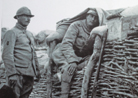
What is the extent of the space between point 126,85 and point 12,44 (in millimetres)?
1201

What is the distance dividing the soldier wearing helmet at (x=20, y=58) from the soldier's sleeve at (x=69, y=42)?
35 cm

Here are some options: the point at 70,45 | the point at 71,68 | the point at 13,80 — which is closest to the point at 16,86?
the point at 13,80

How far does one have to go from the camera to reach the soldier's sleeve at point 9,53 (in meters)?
2.20

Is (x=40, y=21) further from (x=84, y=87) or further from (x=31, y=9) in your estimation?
(x=84, y=87)

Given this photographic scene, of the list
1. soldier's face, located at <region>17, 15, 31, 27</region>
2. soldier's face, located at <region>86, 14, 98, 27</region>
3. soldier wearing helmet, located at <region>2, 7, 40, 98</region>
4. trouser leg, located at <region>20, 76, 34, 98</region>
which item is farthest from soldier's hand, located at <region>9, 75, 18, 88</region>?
soldier's face, located at <region>86, 14, 98, 27</region>

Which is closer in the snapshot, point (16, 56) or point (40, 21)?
point (16, 56)

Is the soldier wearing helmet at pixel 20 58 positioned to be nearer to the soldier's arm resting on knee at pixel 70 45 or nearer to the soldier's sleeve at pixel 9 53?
the soldier's sleeve at pixel 9 53

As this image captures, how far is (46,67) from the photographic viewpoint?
2.62 m

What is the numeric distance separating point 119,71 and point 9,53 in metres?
1.11

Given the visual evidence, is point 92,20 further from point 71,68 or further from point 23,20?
point 23,20

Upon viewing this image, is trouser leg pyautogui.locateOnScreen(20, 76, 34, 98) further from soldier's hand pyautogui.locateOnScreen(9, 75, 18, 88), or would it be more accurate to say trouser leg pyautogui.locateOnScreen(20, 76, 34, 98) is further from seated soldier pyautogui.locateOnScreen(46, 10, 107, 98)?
seated soldier pyautogui.locateOnScreen(46, 10, 107, 98)

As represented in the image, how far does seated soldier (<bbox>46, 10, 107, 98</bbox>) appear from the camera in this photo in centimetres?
233

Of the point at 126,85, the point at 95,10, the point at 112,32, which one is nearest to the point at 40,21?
the point at 95,10

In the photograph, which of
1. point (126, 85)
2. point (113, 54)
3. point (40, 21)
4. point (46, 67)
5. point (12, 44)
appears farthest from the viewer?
point (40, 21)
